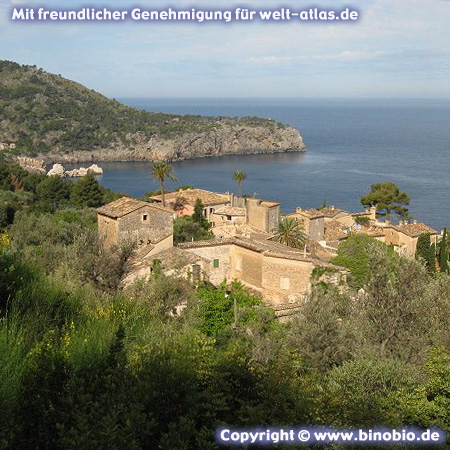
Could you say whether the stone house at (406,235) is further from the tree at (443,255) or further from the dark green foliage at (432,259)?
the dark green foliage at (432,259)

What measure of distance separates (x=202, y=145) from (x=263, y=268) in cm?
11124

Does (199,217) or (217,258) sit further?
(199,217)

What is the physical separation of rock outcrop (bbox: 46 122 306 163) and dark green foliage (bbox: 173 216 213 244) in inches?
3496

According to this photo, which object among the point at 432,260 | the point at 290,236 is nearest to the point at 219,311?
the point at 290,236

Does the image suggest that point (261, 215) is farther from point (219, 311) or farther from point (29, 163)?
point (29, 163)

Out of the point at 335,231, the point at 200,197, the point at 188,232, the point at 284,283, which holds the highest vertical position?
the point at 200,197

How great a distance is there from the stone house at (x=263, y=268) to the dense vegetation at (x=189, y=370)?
365 inches

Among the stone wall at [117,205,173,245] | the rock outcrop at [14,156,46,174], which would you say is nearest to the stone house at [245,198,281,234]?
the stone wall at [117,205,173,245]

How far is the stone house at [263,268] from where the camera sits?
72.6 feet

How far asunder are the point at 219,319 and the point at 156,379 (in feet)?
38.2

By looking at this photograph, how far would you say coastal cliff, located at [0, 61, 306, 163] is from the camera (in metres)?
122

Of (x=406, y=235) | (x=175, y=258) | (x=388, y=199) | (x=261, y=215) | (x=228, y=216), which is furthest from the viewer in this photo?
(x=388, y=199)

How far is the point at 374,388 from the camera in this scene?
8.53m

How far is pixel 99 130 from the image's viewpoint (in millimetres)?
131500
